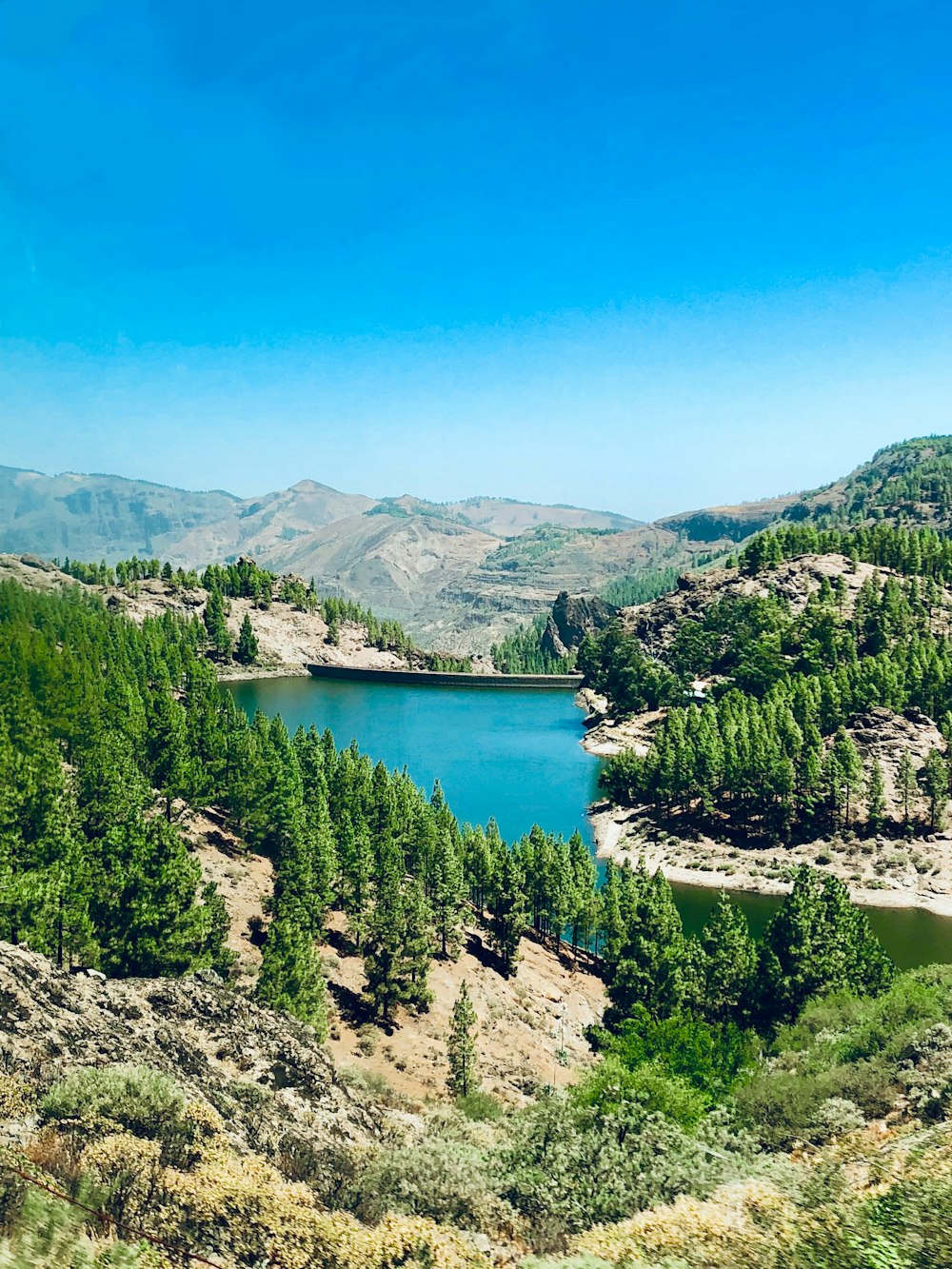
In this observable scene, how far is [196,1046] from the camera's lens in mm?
34094

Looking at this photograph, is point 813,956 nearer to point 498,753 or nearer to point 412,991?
point 412,991

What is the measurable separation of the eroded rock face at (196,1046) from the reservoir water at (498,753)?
5354 cm

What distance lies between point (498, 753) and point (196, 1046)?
376 ft

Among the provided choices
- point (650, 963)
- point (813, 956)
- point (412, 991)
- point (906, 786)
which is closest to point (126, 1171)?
point (412, 991)

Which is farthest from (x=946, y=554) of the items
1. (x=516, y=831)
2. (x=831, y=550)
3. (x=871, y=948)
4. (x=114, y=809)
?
(x=114, y=809)

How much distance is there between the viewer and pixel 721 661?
525 feet

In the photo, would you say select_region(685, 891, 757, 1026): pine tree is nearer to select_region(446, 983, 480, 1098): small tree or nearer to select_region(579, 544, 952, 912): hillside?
select_region(446, 983, 480, 1098): small tree

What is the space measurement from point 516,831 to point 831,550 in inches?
4420

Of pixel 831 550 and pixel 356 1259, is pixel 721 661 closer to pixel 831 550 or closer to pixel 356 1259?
pixel 831 550

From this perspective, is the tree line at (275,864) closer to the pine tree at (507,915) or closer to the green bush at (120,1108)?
the pine tree at (507,915)

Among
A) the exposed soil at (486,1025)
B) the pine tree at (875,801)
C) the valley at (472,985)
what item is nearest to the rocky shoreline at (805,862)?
the valley at (472,985)

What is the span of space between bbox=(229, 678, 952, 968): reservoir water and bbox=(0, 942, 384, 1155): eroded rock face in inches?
2108

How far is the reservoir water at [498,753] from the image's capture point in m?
84.1

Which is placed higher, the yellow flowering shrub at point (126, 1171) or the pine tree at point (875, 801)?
the yellow flowering shrub at point (126, 1171)
